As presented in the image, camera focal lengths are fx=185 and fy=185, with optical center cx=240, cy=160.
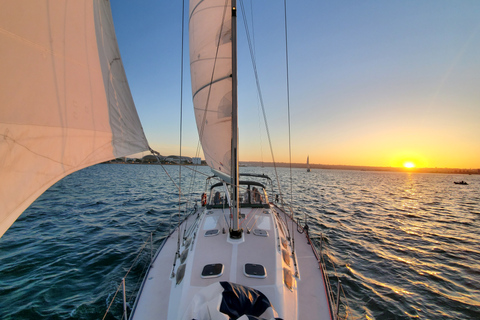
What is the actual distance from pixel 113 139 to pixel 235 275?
126 inches

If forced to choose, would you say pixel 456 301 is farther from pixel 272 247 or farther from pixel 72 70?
pixel 72 70

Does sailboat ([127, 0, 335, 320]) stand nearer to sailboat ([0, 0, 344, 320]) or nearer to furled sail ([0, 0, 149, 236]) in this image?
sailboat ([0, 0, 344, 320])

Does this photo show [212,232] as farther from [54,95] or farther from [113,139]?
[54,95]

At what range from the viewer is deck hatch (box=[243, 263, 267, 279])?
349cm

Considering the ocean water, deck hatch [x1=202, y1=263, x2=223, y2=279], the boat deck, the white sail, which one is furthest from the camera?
the white sail

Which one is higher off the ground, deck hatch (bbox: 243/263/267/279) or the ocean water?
deck hatch (bbox: 243/263/267/279)

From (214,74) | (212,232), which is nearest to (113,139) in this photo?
(212,232)

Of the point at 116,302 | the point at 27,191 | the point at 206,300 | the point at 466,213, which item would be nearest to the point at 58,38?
the point at 27,191

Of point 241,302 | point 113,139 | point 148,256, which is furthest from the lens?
point 148,256

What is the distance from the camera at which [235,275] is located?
3.57 metres

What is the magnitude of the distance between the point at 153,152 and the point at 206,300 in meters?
2.34

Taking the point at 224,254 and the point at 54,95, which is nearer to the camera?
the point at 54,95

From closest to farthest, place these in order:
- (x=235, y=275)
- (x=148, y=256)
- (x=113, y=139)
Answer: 1. (x=113, y=139)
2. (x=235, y=275)
3. (x=148, y=256)

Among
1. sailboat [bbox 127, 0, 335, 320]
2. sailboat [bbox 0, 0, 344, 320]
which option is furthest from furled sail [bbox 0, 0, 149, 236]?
sailboat [bbox 127, 0, 335, 320]
